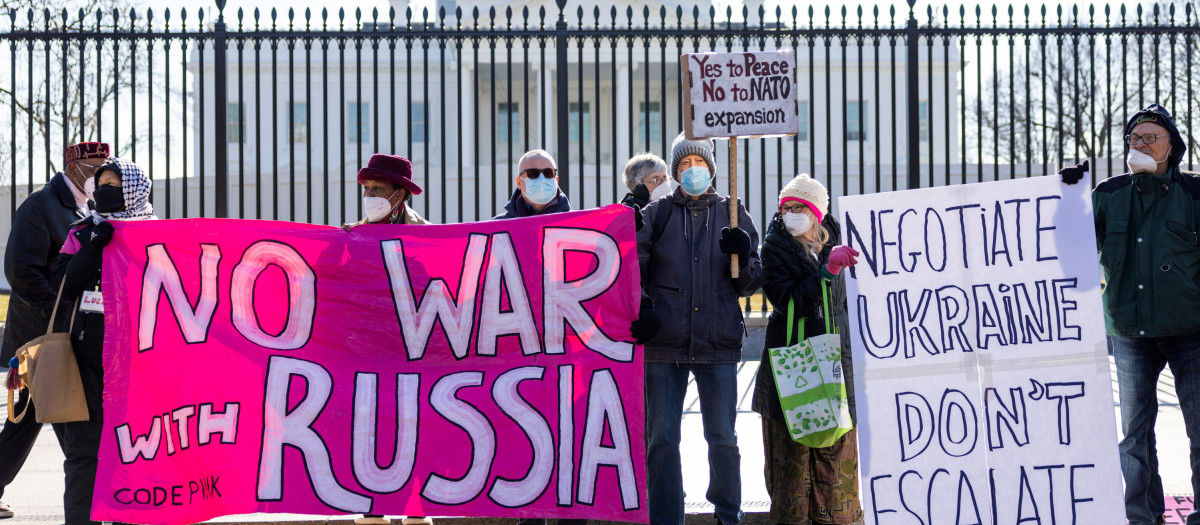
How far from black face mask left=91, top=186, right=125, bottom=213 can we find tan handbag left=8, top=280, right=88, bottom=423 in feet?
1.56

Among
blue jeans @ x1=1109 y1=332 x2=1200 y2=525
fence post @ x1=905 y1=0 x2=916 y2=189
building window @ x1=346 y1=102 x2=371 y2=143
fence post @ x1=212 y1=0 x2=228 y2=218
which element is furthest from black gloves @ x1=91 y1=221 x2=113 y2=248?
building window @ x1=346 y1=102 x2=371 y2=143

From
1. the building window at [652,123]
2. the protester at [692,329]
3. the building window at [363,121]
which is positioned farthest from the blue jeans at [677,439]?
the building window at [652,123]

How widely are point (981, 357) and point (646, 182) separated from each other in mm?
1776

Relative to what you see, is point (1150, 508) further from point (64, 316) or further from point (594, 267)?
point (64, 316)

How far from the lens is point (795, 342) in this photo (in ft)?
16.0

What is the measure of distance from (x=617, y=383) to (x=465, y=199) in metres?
15.1

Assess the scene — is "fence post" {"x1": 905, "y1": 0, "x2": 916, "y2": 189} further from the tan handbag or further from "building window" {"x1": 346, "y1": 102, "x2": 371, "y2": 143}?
"building window" {"x1": 346, "y1": 102, "x2": 371, "y2": 143}

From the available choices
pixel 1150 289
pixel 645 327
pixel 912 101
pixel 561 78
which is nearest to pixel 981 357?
pixel 1150 289

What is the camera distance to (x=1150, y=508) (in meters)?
4.90

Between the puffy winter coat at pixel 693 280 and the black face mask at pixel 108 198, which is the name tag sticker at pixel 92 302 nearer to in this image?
the black face mask at pixel 108 198

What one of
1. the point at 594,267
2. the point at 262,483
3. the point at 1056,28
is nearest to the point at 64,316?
the point at 262,483

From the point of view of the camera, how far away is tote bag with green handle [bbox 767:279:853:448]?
4656mm

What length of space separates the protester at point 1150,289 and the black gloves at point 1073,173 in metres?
0.56

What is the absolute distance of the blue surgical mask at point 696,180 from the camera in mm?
4934
